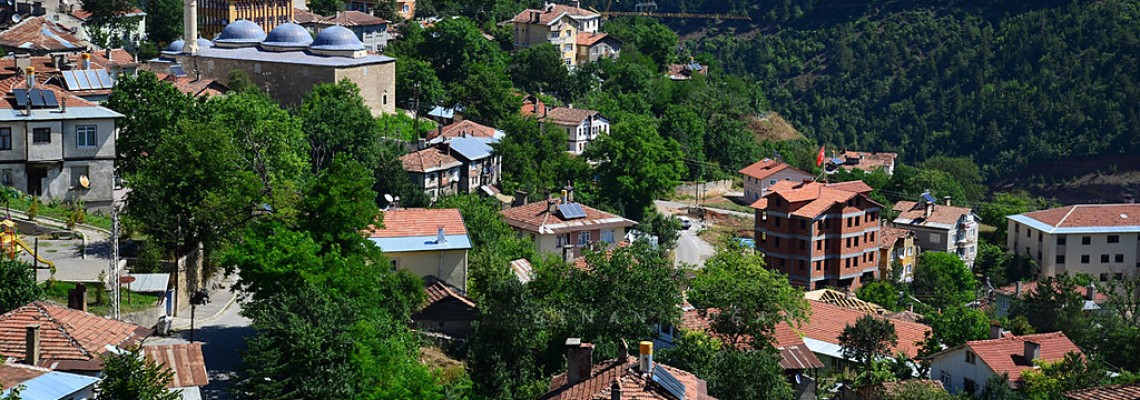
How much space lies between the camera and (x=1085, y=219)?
85.1m

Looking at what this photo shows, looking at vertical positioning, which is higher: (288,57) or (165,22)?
(165,22)

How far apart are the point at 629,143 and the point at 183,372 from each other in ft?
155

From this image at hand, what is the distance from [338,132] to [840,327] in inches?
774

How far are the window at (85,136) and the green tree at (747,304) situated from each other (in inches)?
665

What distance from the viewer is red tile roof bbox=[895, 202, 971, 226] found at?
→ 83.2m

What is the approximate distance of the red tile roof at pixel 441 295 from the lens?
141ft

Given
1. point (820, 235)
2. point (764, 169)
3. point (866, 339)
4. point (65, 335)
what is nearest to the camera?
point (65, 335)

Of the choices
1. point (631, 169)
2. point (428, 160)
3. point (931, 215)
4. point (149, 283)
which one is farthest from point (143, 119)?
point (931, 215)

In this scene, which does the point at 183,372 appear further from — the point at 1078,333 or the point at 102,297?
the point at 1078,333

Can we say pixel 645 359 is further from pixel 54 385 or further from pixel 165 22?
pixel 165 22

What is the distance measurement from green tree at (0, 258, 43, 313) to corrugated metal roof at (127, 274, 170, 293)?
511cm

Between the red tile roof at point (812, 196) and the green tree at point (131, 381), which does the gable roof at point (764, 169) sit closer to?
the red tile roof at point (812, 196)

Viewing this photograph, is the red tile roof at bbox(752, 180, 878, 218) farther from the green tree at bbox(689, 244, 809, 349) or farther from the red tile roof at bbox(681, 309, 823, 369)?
the red tile roof at bbox(681, 309, 823, 369)

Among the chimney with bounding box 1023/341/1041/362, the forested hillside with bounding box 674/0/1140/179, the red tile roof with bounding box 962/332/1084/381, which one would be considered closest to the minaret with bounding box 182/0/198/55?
the red tile roof with bounding box 962/332/1084/381
